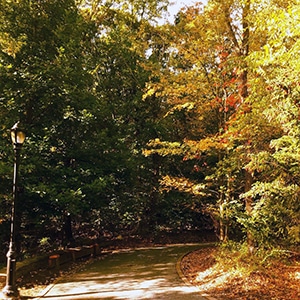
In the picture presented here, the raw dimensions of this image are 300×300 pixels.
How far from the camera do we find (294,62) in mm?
4949

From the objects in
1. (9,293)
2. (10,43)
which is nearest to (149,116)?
(10,43)

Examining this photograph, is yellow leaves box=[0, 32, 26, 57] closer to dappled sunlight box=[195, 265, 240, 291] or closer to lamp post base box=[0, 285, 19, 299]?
lamp post base box=[0, 285, 19, 299]

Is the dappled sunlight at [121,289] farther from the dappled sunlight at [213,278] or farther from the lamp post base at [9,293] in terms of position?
the lamp post base at [9,293]

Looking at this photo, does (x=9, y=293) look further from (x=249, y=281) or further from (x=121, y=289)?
(x=249, y=281)

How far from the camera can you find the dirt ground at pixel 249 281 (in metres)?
6.71

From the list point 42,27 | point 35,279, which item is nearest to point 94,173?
point 35,279

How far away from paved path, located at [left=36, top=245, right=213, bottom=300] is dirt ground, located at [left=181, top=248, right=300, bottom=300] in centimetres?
52

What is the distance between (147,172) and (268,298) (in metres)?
12.6

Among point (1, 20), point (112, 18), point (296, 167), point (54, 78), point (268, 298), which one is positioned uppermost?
point (112, 18)

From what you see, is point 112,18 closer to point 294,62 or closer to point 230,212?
point 230,212

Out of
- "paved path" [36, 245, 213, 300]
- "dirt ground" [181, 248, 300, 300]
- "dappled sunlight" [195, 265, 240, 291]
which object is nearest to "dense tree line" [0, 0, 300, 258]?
"dirt ground" [181, 248, 300, 300]

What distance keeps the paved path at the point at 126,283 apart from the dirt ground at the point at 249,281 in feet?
1.72

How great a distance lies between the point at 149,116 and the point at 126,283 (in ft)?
38.7

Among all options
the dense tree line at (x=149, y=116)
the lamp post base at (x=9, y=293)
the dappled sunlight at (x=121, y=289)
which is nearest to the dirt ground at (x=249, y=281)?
the dappled sunlight at (x=121, y=289)
